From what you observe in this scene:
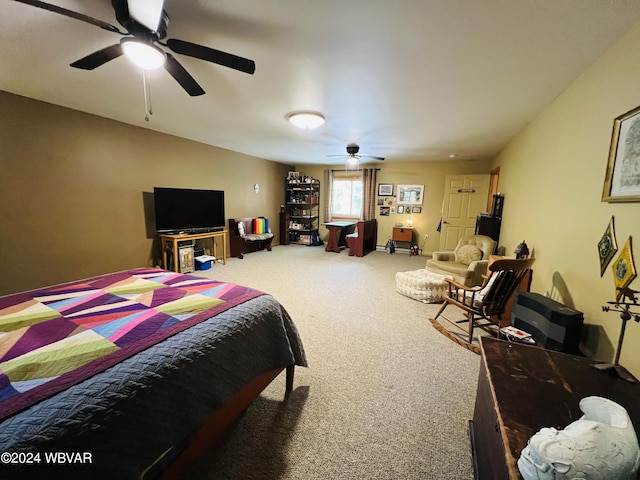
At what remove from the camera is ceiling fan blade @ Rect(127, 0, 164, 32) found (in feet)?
4.13

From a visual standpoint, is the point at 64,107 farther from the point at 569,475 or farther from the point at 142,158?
the point at 569,475

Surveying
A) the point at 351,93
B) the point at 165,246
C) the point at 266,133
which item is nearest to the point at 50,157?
the point at 165,246

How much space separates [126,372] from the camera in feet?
3.13

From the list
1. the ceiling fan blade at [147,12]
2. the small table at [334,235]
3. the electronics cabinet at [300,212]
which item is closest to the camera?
the ceiling fan blade at [147,12]

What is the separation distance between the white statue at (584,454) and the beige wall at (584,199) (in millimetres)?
1067

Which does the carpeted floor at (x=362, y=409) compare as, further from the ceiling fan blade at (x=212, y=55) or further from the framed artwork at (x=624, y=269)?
the ceiling fan blade at (x=212, y=55)

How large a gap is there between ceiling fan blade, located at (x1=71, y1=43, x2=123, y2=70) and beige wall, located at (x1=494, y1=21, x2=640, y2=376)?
121 inches

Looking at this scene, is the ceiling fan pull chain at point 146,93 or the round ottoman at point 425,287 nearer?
the ceiling fan pull chain at point 146,93

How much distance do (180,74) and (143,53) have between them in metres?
0.28

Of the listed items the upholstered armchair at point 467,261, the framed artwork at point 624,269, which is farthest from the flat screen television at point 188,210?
the framed artwork at point 624,269

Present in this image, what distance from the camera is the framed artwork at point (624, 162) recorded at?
142cm

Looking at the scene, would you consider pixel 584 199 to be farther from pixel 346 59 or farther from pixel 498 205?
pixel 498 205

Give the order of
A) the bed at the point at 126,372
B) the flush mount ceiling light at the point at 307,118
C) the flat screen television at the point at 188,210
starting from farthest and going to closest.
Result: the flat screen television at the point at 188,210, the flush mount ceiling light at the point at 307,118, the bed at the point at 126,372

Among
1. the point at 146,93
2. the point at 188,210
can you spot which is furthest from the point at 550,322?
the point at 188,210
